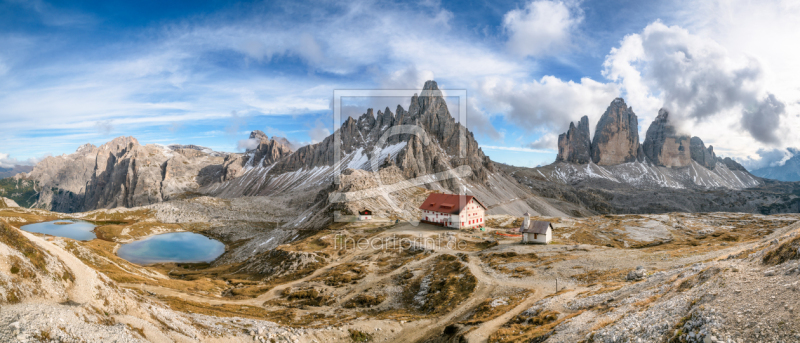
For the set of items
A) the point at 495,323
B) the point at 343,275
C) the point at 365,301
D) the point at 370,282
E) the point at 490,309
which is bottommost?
the point at 365,301

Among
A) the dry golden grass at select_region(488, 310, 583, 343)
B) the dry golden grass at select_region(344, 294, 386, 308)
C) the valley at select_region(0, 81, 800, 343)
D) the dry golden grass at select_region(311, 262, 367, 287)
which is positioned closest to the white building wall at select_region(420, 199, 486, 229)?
the valley at select_region(0, 81, 800, 343)

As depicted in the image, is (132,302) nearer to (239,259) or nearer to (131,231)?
(239,259)

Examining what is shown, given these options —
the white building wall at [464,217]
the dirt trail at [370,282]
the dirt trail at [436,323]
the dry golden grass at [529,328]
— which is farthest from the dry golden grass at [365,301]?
the white building wall at [464,217]

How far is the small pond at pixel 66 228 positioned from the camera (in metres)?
123

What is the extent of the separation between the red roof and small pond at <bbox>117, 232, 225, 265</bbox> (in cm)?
8017

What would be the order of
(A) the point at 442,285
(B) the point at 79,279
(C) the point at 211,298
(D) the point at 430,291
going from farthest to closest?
(C) the point at 211,298 → (A) the point at 442,285 → (D) the point at 430,291 → (B) the point at 79,279

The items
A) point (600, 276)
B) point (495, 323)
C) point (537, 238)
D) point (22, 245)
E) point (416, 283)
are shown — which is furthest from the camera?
point (537, 238)

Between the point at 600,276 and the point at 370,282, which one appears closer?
the point at 600,276

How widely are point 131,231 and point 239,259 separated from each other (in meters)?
72.9

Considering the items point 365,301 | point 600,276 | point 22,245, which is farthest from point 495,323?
point 22,245

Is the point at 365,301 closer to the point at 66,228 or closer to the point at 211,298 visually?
the point at 211,298

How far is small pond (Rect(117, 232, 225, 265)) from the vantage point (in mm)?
105912

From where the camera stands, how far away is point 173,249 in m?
119

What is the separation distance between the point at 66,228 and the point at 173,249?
59.9 m
